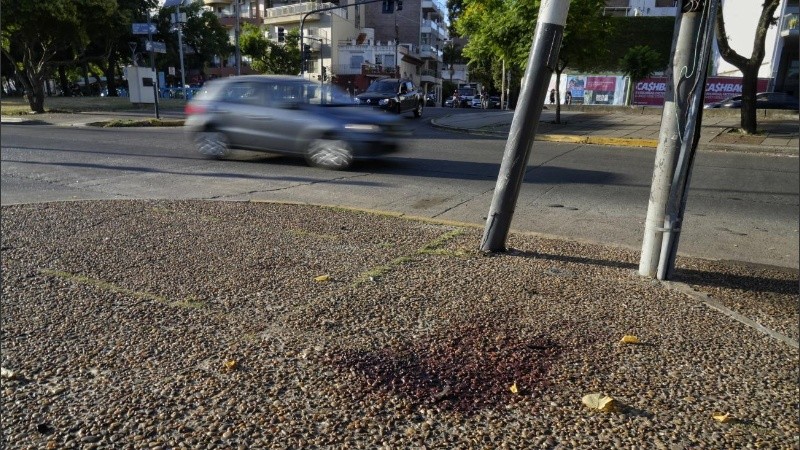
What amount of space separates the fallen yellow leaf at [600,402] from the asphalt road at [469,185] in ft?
11.9

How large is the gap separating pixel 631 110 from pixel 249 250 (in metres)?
27.2

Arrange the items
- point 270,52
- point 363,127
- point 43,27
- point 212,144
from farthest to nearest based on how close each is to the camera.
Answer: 1. point 270,52
2. point 43,27
3. point 212,144
4. point 363,127

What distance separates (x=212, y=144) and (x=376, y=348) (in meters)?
9.48

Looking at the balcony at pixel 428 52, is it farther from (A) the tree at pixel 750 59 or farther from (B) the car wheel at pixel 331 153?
(B) the car wheel at pixel 331 153

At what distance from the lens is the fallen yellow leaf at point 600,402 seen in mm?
2703

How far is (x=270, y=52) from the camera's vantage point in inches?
2090

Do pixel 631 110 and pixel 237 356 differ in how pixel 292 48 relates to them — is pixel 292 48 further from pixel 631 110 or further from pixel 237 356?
pixel 237 356

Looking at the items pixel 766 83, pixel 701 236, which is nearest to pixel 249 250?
pixel 701 236

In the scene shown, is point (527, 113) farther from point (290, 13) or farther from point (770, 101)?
point (290, 13)

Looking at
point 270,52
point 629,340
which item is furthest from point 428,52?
point 629,340

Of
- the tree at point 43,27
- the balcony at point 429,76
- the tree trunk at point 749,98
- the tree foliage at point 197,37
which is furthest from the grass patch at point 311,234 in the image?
the balcony at point 429,76

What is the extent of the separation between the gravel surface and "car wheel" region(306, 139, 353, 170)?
517 cm

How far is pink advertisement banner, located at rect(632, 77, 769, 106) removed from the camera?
1188 inches

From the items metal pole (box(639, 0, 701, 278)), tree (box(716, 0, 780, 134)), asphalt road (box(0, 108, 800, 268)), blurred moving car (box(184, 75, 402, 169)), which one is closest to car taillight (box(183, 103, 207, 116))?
blurred moving car (box(184, 75, 402, 169))
